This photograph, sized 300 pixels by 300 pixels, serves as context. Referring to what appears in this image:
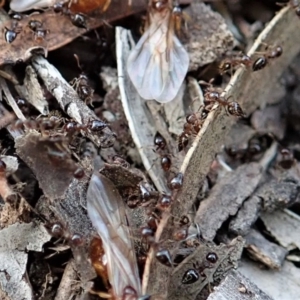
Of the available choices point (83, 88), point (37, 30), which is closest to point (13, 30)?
point (37, 30)

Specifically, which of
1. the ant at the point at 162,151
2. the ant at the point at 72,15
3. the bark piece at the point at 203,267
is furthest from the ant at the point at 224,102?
the ant at the point at 72,15

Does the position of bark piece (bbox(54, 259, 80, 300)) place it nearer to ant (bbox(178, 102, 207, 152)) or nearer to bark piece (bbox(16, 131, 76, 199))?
bark piece (bbox(16, 131, 76, 199))

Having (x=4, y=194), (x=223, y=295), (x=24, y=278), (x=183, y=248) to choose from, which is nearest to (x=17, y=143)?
(x=4, y=194)

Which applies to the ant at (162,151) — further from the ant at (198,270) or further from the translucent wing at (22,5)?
the translucent wing at (22,5)

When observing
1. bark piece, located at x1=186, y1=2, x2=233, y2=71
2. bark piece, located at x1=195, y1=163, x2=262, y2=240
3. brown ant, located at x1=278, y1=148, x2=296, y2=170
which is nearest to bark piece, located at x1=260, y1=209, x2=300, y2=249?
bark piece, located at x1=195, y1=163, x2=262, y2=240

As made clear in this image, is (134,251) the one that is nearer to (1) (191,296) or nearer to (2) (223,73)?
(1) (191,296)

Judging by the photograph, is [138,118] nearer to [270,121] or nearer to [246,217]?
[246,217]
